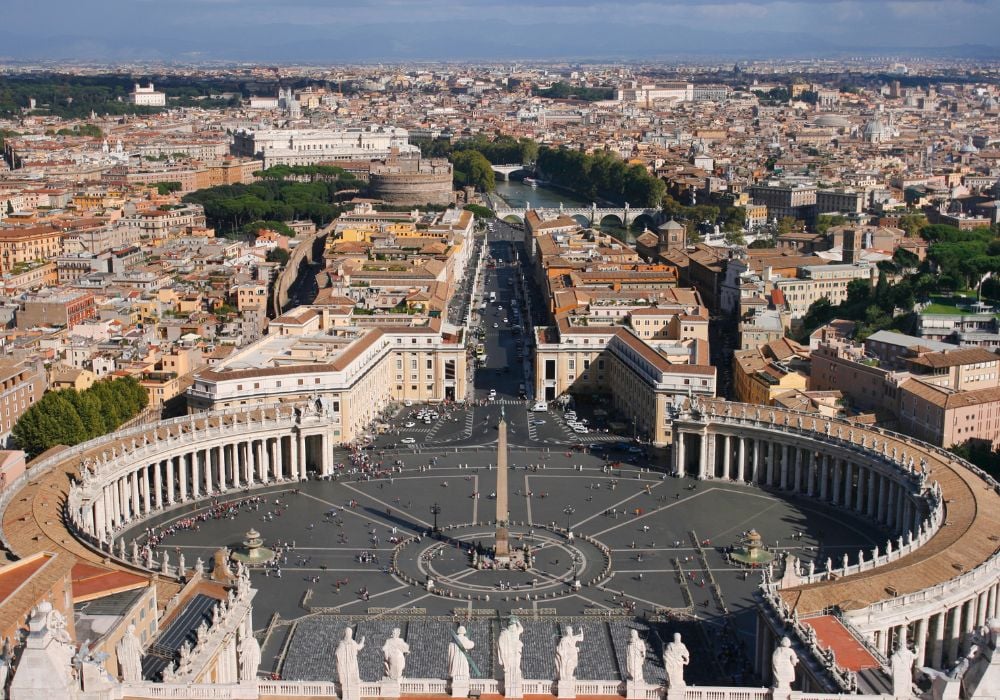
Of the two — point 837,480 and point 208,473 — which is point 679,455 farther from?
point 208,473

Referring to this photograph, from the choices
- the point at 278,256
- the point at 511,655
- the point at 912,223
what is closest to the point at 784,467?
the point at 511,655

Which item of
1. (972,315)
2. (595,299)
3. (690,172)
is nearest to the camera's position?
(972,315)

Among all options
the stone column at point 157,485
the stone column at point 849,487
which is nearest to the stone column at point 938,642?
the stone column at point 849,487

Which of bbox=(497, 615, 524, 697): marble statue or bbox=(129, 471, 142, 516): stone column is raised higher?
bbox=(497, 615, 524, 697): marble statue

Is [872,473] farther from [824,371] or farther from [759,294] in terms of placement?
[759,294]

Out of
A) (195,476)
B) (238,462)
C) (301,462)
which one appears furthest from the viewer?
(301,462)

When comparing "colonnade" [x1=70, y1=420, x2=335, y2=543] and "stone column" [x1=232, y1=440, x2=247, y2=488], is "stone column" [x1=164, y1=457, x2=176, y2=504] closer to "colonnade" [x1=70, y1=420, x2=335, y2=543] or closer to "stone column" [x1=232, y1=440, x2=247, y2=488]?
"colonnade" [x1=70, y1=420, x2=335, y2=543]

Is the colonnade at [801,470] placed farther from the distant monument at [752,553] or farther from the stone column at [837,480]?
the distant monument at [752,553]

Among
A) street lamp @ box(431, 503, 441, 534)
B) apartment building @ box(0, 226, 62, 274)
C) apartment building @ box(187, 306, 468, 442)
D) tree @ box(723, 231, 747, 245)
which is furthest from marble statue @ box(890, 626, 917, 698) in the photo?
tree @ box(723, 231, 747, 245)

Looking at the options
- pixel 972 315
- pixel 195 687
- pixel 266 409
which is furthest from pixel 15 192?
pixel 195 687
